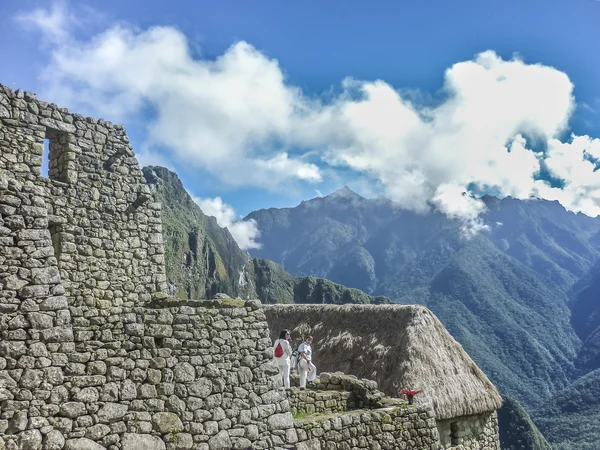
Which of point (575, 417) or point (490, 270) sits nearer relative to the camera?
point (575, 417)

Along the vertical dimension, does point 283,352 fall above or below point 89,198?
below

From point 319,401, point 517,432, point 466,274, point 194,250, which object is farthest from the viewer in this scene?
point 466,274

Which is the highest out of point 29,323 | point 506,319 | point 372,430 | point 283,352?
point 506,319

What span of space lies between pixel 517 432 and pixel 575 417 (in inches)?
710

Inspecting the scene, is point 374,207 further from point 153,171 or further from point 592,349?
point 153,171

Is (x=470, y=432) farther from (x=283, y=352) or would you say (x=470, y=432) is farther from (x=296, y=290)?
(x=296, y=290)

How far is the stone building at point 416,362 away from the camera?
15.0 m

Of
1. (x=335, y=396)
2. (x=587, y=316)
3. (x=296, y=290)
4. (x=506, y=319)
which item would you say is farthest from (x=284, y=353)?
(x=587, y=316)

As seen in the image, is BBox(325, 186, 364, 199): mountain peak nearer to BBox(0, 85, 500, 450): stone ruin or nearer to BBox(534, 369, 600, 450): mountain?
BBox(534, 369, 600, 450): mountain

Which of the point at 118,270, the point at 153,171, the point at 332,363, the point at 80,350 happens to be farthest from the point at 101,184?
the point at 153,171

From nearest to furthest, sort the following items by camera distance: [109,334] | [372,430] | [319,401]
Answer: [109,334], [372,430], [319,401]

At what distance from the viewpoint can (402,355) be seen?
51.2 feet

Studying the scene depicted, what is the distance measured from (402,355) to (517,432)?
35.2 meters

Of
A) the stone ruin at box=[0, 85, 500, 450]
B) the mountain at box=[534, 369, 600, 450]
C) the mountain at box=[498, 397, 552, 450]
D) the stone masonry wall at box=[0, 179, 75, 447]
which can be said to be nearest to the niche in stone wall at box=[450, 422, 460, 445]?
the stone ruin at box=[0, 85, 500, 450]
